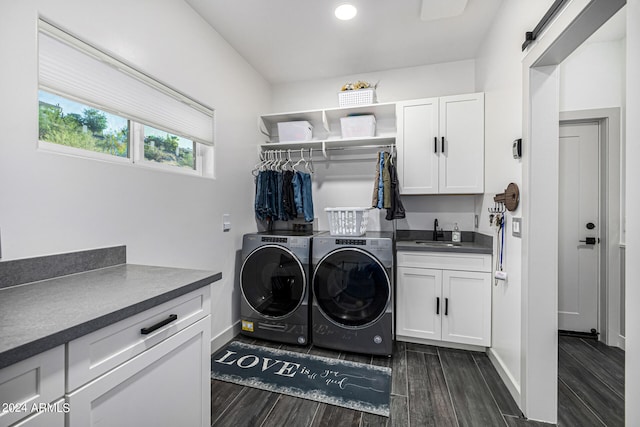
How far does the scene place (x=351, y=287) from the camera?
89.7 inches

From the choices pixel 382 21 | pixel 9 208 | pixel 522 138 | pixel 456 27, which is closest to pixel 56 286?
pixel 9 208

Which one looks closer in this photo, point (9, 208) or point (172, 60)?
point (9, 208)

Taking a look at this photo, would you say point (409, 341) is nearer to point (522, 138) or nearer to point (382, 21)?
point (522, 138)

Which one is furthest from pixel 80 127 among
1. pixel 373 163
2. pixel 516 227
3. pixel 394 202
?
pixel 516 227

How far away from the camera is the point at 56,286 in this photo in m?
1.08

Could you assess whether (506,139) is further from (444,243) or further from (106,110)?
(106,110)

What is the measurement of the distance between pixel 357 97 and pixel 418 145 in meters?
0.75

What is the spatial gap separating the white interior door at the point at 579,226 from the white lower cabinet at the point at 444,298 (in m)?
1.04

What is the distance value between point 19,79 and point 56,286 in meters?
0.83

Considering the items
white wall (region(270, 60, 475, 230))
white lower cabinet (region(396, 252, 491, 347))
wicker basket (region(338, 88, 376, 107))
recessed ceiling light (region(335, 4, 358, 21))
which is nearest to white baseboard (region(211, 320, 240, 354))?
white wall (region(270, 60, 475, 230))

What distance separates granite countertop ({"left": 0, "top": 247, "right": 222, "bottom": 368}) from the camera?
2.12 feet

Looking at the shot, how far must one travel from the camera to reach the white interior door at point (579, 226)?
252cm

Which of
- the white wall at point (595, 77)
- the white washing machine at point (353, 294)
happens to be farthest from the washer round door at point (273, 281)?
the white wall at point (595, 77)

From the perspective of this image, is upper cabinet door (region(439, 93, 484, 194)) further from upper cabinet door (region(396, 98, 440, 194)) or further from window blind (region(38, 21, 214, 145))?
window blind (region(38, 21, 214, 145))
